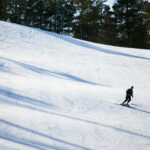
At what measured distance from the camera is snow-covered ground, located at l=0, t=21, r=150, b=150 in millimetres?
6945

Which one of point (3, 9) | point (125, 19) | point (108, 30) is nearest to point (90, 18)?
point (108, 30)

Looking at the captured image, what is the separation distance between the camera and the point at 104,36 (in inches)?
1746

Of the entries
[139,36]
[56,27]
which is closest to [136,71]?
[139,36]

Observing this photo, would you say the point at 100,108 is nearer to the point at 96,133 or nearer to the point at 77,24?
the point at 96,133

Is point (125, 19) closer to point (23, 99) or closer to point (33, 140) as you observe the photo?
point (23, 99)

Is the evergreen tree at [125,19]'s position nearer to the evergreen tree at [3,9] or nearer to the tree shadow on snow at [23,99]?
the evergreen tree at [3,9]

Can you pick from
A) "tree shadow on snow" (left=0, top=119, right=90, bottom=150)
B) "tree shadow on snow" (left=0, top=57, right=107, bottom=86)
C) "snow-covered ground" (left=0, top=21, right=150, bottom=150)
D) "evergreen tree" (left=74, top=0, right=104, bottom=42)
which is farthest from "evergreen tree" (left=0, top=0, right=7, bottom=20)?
"tree shadow on snow" (left=0, top=119, right=90, bottom=150)

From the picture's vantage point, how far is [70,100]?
1109cm

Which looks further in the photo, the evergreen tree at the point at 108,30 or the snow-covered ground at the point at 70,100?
the evergreen tree at the point at 108,30

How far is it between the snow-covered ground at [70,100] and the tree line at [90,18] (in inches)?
802

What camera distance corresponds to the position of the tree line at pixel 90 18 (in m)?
42.7

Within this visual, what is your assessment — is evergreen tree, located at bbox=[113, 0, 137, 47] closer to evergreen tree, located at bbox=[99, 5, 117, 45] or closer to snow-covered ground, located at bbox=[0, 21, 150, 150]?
evergreen tree, located at bbox=[99, 5, 117, 45]

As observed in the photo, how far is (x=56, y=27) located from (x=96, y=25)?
10.3 meters

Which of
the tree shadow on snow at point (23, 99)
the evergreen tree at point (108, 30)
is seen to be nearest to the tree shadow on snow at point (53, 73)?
the tree shadow on snow at point (23, 99)
